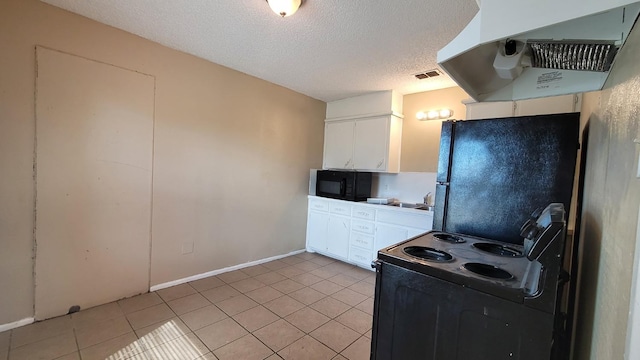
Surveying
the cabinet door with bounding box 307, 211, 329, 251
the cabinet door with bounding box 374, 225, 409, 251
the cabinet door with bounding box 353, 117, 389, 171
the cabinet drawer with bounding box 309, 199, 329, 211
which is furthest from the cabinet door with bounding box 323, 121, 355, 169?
the cabinet door with bounding box 374, 225, 409, 251

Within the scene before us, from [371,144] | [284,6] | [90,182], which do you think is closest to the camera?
[284,6]

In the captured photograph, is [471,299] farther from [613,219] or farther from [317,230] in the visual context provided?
[317,230]

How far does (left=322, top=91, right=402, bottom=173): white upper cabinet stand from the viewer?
3.53 metres

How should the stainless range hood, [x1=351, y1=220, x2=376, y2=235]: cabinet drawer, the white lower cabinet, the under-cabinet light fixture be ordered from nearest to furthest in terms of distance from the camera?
the stainless range hood → the white lower cabinet → the under-cabinet light fixture → [x1=351, y1=220, x2=376, y2=235]: cabinet drawer

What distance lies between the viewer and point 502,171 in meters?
1.48

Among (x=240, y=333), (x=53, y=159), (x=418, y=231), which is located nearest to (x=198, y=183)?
(x=53, y=159)

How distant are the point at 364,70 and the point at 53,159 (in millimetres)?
2954

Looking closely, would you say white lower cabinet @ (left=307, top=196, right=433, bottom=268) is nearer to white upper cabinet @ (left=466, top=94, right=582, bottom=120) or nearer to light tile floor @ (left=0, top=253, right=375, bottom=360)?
light tile floor @ (left=0, top=253, right=375, bottom=360)

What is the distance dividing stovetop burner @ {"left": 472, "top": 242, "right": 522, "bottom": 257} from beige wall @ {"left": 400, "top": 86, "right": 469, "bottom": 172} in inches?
83.9

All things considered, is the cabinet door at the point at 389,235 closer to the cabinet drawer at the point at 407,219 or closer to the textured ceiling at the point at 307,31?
the cabinet drawer at the point at 407,219

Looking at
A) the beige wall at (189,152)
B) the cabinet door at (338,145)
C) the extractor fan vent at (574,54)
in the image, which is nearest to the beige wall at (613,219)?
the extractor fan vent at (574,54)

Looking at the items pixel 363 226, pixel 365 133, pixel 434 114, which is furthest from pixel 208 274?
pixel 434 114

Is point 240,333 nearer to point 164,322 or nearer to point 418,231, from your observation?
point 164,322

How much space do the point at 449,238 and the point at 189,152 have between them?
102 inches
